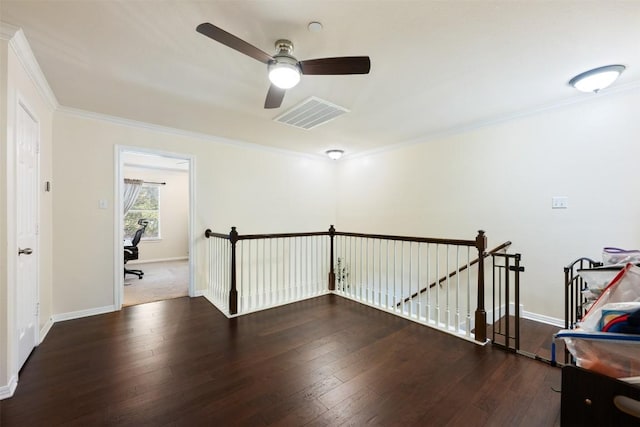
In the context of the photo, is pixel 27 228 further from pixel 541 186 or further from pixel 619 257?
pixel 541 186

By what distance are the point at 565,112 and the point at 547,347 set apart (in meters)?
2.49

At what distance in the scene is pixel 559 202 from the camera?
304cm

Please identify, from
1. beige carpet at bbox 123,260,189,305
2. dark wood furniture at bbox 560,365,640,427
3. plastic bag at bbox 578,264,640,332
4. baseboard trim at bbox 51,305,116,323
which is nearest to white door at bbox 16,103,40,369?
baseboard trim at bbox 51,305,116,323

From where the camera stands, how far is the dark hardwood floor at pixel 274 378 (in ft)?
5.47

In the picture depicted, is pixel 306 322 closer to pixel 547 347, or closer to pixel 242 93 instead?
pixel 547 347

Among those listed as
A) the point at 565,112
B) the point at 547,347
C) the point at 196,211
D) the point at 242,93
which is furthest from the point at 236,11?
the point at 547,347

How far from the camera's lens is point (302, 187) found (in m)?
5.45

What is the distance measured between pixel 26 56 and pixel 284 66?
6.58 ft

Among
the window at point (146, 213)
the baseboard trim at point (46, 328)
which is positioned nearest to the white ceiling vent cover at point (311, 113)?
the baseboard trim at point (46, 328)

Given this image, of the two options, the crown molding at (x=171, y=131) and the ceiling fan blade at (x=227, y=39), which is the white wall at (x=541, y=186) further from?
the ceiling fan blade at (x=227, y=39)

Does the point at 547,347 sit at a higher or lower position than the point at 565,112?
lower

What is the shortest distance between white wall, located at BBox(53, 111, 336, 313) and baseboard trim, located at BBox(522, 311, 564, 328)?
366 cm

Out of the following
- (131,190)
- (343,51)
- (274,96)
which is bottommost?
(131,190)

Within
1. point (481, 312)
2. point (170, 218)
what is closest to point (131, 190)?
point (170, 218)
